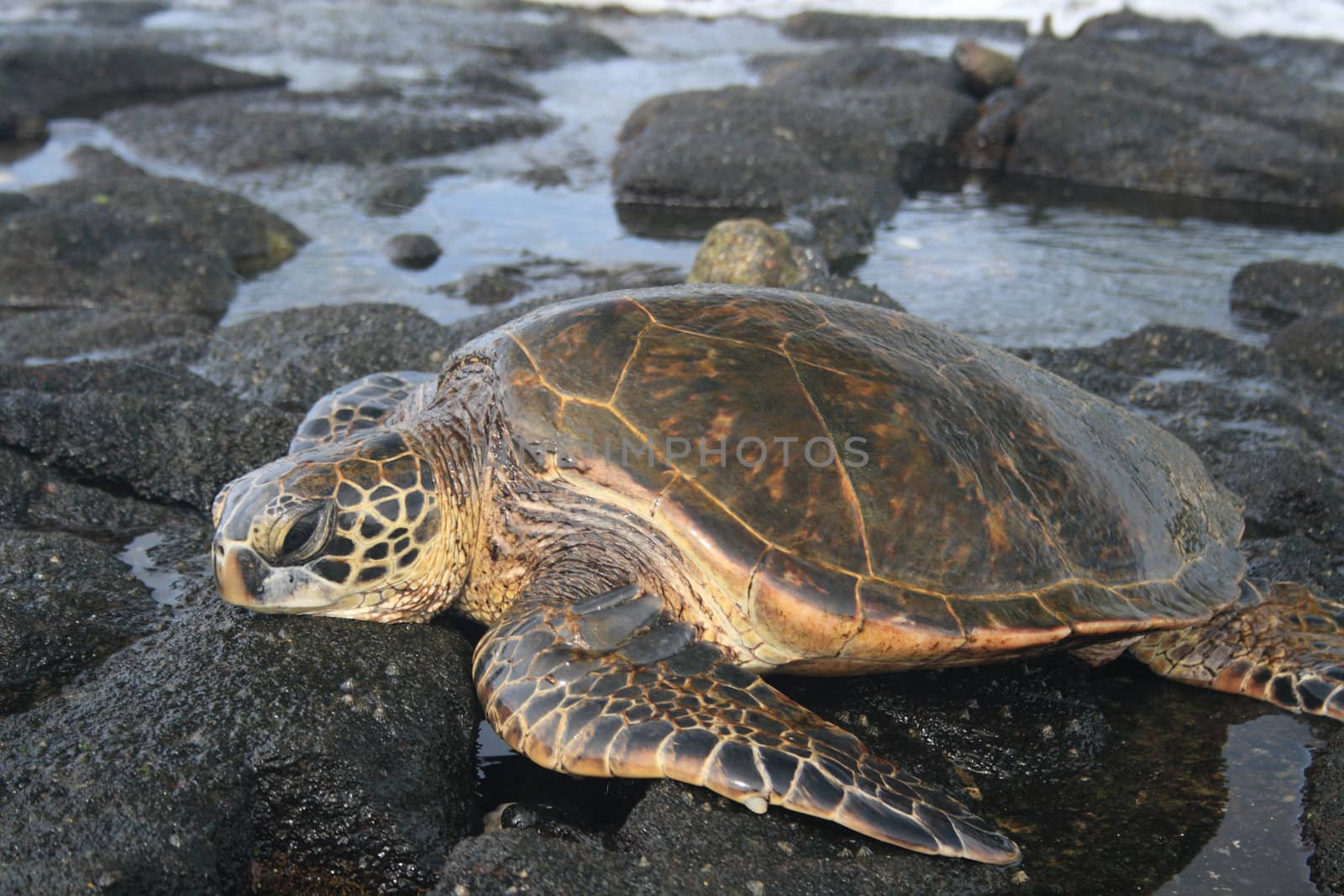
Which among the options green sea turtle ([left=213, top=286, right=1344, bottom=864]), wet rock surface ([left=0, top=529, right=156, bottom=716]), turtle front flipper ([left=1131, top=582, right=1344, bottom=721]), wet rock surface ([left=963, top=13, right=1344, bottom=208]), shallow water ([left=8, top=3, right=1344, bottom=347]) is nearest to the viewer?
green sea turtle ([left=213, top=286, right=1344, bottom=864])

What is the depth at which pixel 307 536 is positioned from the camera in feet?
9.80

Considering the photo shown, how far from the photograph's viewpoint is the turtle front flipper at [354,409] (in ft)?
12.8

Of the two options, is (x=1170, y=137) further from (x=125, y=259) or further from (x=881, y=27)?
(x=881, y=27)

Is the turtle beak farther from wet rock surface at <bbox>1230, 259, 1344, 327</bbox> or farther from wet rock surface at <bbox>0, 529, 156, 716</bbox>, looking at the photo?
wet rock surface at <bbox>1230, 259, 1344, 327</bbox>

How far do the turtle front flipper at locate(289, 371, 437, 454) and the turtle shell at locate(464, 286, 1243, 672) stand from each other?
2.46 ft

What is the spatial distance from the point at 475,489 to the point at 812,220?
228 inches

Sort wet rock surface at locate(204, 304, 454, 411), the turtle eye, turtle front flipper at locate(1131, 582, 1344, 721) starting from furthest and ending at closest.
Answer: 1. wet rock surface at locate(204, 304, 454, 411)
2. turtle front flipper at locate(1131, 582, 1344, 721)
3. the turtle eye

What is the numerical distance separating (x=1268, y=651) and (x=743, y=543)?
1876mm

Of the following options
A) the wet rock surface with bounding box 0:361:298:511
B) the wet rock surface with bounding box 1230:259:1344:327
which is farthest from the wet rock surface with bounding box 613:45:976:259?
the wet rock surface with bounding box 0:361:298:511

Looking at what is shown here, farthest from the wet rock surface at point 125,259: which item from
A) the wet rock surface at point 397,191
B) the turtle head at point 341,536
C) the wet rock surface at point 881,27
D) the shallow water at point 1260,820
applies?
the wet rock surface at point 881,27

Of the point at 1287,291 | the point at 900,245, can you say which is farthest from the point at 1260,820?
the point at 900,245

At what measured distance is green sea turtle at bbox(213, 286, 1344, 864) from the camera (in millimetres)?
2701

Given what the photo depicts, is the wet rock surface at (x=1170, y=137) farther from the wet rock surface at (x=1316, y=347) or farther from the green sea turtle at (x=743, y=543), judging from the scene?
the green sea turtle at (x=743, y=543)

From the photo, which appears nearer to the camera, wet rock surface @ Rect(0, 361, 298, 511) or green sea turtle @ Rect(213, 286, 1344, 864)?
green sea turtle @ Rect(213, 286, 1344, 864)
